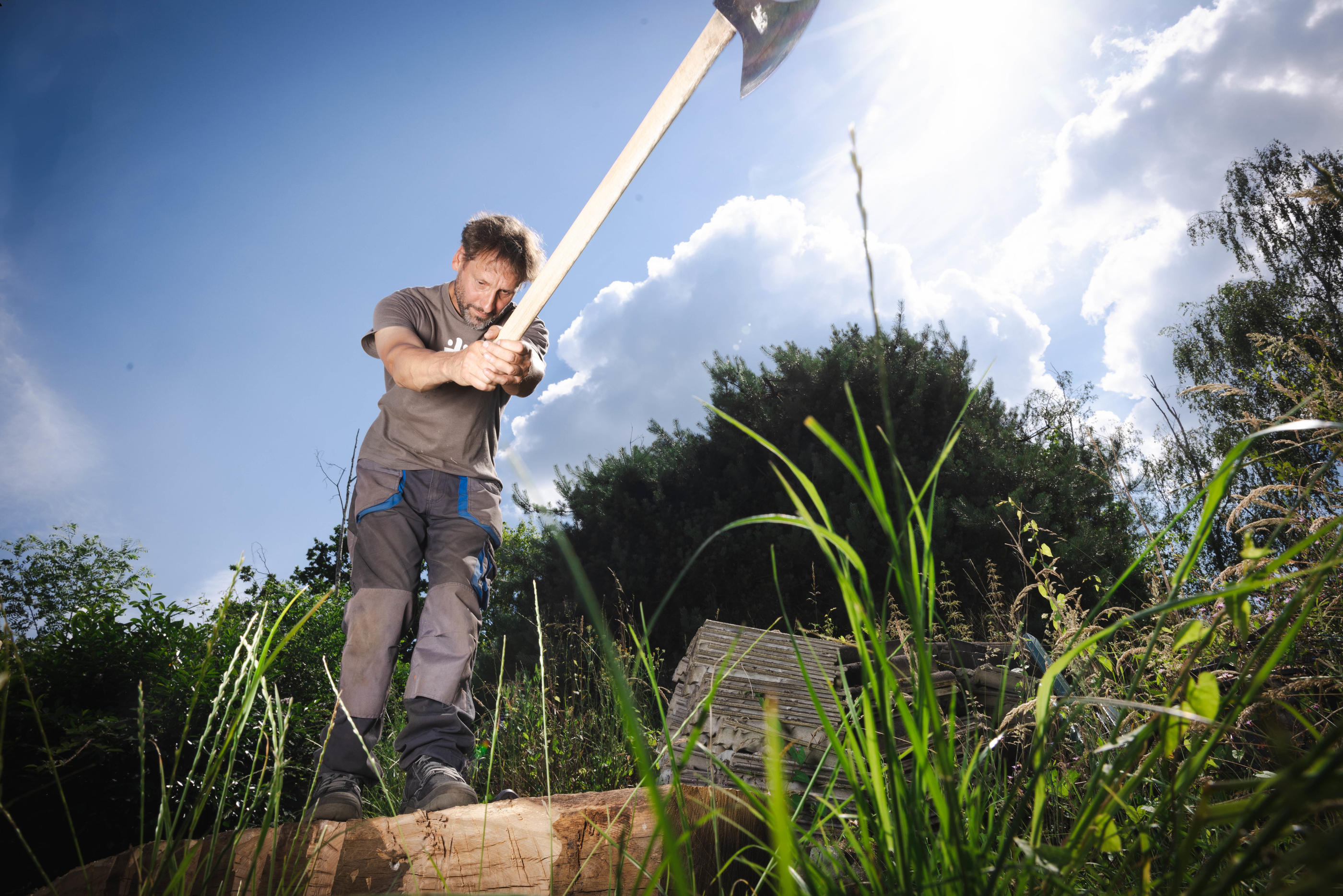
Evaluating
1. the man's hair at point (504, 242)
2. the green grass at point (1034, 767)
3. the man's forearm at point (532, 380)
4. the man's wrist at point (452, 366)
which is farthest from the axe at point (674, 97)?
the green grass at point (1034, 767)

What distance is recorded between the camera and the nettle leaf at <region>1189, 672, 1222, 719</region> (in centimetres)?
55

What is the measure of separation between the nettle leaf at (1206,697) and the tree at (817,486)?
6912 mm

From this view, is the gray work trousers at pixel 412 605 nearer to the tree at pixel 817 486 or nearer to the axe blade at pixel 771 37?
the axe blade at pixel 771 37

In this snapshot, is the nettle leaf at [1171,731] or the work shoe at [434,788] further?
the work shoe at [434,788]

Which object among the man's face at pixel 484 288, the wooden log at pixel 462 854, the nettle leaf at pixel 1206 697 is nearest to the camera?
the nettle leaf at pixel 1206 697

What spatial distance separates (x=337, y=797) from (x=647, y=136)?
1919 millimetres

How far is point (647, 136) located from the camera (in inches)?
76.0

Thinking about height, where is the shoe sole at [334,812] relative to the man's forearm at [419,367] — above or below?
below

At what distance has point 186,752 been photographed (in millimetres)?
2898

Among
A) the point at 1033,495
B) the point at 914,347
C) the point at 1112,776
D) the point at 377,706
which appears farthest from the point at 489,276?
the point at 914,347

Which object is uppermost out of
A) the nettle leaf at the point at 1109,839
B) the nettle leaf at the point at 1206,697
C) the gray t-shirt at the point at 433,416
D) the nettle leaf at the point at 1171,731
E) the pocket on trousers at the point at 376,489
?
the gray t-shirt at the point at 433,416

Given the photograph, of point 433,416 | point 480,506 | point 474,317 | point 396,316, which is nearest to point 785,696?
point 480,506

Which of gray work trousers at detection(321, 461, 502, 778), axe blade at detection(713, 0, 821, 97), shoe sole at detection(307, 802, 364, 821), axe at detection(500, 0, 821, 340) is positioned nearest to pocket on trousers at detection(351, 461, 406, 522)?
gray work trousers at detection(321, 461, 502, 778)

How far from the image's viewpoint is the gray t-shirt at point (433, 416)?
2340 millimetres
